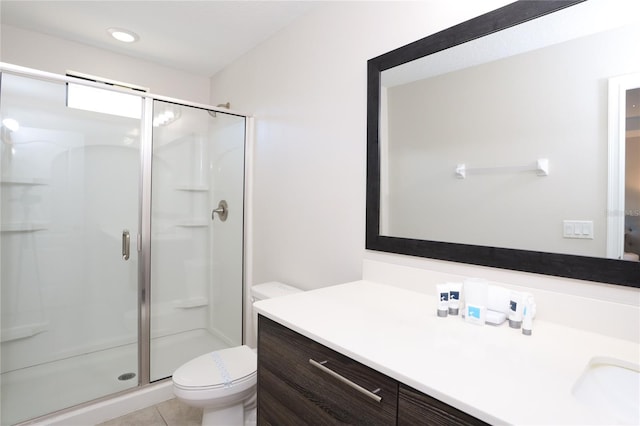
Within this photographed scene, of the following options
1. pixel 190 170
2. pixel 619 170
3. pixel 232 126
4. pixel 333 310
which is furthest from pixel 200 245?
pixel 619 170

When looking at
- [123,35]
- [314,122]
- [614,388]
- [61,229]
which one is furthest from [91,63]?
[614,388]

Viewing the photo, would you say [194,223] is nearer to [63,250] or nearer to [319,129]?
[63,250]

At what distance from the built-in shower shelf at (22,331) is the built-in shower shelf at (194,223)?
0.95 meters

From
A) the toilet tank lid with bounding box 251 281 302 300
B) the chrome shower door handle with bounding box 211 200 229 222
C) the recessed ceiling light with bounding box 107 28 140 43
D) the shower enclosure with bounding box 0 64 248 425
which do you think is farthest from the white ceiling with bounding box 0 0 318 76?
the toilet tank lid with bounding box 251 281 302 300

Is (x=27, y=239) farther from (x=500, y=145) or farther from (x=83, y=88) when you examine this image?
(x=500, y=145)

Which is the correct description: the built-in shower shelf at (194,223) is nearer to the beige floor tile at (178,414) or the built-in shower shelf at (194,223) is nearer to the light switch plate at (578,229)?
the beige floor tile at (178,414)

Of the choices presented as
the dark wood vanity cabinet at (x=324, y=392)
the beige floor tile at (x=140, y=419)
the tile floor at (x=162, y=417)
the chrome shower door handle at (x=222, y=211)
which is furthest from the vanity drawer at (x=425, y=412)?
the chrome shower door handle at (x=222, y=211)

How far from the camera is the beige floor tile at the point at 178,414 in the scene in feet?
6.12

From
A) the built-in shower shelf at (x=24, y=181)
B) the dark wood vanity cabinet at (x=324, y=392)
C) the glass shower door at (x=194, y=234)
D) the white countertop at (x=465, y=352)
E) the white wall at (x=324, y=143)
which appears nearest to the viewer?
the white countertop at (x=465, y=352)

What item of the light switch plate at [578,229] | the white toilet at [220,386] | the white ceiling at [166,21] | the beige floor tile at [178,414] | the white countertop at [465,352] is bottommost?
the beige floor tile at [178,414]

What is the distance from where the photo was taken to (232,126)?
2502mm

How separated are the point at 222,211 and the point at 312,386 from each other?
1796 millimetres

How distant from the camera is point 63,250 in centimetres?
200

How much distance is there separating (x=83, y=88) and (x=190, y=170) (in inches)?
30.4
